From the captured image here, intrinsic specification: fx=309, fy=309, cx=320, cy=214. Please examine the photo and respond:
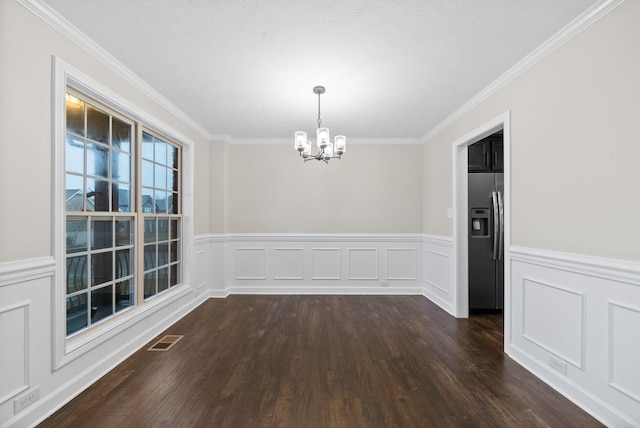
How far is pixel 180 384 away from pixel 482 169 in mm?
4283

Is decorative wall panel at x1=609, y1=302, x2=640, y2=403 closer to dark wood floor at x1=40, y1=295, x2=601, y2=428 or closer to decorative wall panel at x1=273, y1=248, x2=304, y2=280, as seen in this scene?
dark wood floor at x1=40, y1=295, x2=601, y2=428

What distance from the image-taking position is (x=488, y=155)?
423cm

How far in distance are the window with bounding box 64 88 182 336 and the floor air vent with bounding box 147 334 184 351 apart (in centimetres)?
48

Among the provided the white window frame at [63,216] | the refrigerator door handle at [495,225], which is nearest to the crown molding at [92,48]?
the white window frame at [63,216]

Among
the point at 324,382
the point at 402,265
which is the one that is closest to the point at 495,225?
the point at 402,265

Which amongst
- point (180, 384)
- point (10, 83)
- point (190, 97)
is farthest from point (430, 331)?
point (10, 83)

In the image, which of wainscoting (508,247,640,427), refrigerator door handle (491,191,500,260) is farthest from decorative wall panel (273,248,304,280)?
wainscoting (508,247,640,427)

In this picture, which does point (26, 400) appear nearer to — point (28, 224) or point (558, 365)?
point (28, 224)

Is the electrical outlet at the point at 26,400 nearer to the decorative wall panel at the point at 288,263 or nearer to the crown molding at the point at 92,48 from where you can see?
the crown molding at the point at 92,48

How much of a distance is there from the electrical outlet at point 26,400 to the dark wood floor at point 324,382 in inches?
7.3

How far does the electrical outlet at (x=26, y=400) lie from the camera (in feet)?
6.06

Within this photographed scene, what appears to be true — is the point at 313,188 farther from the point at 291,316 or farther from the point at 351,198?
the point at 291,316

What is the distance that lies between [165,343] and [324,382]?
1.83m

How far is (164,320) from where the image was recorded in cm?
364
